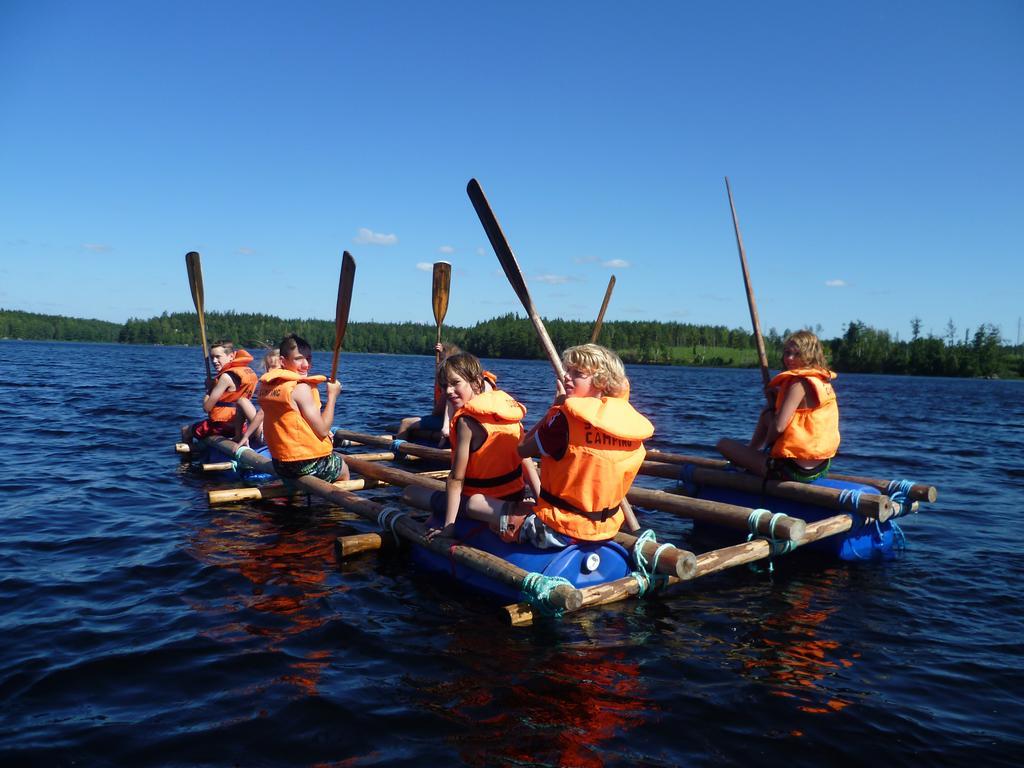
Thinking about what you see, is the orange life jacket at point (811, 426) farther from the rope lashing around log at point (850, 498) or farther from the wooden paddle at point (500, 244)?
the wooden paddle at point (500, 244)

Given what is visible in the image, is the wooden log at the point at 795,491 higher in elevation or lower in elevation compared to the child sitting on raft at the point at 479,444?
lower

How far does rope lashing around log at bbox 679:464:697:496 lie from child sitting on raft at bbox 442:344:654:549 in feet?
10.8

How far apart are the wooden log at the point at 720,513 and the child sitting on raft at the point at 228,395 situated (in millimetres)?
6290

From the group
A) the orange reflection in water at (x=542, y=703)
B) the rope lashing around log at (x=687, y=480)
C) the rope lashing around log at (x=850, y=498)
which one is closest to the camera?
the orange reflection in water at (x=542, y=703)

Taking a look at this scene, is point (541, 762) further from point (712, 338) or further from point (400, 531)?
point (712, 338)

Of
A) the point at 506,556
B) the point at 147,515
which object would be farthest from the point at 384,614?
the point at 147,515

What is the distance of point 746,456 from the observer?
7648 mm

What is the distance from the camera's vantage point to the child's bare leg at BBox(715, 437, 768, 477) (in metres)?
7.48

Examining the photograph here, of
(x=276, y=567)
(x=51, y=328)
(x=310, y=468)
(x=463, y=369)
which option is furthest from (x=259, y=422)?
(x=51, y=328)

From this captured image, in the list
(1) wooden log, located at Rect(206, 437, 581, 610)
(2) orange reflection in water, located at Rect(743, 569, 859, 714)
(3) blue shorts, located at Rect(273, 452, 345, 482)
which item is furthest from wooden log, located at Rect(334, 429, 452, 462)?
(2) orange reflection in water, located at Rect(743, 569, 859, 714)

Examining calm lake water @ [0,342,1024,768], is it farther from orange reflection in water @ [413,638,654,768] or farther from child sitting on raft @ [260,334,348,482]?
child sitting on raft @ [260,334,348,482]

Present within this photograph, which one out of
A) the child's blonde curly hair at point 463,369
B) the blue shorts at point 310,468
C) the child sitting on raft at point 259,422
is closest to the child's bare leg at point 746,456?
the child's blonde curly hair at point 463,369

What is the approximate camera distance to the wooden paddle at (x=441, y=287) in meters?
12.2

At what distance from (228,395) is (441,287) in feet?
12.8
